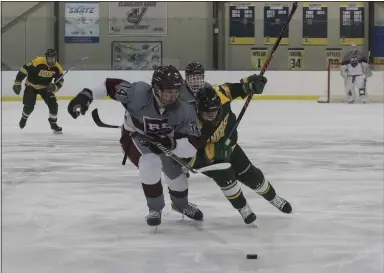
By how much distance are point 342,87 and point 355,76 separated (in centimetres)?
36

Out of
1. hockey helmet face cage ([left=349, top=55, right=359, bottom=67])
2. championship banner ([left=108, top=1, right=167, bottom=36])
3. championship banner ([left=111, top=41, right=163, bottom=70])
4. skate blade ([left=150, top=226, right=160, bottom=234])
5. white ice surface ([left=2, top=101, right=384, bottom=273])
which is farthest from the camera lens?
championship banner ([left=108, top=1, right=167, bottom=36])

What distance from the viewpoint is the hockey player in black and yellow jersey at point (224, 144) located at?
272cm

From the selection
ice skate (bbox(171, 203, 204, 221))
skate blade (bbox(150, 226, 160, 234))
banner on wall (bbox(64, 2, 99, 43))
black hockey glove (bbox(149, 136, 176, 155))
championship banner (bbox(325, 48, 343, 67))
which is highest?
banner on wall (bbox(64, 2, 99, 43))

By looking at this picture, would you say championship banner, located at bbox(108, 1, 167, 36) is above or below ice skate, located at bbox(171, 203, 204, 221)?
above

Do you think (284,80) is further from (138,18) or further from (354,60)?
(138,18)

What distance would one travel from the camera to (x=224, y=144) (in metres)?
2.82

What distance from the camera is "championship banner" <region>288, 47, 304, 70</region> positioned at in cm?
1330

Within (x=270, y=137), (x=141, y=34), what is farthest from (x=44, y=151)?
(x=141, y=34)

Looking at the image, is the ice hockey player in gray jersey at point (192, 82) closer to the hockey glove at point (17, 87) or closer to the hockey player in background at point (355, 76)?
the hockey glove at point (17, 87)

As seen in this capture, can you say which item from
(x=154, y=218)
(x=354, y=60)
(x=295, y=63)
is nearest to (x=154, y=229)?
(x=154, y=218)

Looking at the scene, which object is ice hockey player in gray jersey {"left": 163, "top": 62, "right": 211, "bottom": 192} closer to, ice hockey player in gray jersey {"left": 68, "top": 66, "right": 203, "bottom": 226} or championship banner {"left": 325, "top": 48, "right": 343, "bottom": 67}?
ice hockey player in gray jersey {"left": 68, "top": 66, "right": 203, "bottom": 226}

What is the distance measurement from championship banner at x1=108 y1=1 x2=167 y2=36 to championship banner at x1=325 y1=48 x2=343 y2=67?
→ 122 inches

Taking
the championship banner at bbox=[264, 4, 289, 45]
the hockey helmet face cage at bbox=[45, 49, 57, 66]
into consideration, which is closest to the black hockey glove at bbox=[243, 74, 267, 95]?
the hockey helmet face cage at bbox=[45, 49, 57, 66]

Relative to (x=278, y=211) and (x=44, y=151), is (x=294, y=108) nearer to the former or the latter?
(x=44, y=151)
